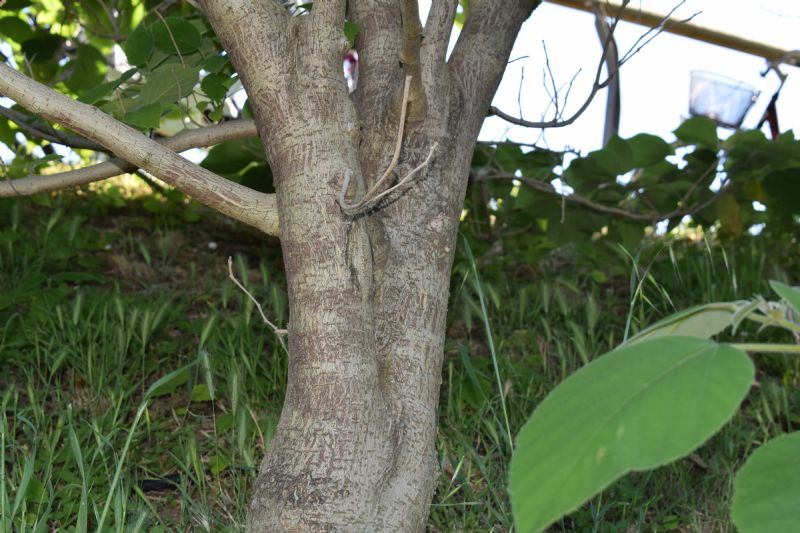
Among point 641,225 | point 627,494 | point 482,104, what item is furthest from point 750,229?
point 482,104

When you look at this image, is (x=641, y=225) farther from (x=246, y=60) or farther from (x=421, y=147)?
(x=246, y=60)

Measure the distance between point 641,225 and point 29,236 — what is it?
1885 mm

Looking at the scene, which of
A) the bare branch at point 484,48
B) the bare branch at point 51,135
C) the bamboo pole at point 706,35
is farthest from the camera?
the bamboo pole at point 706,35

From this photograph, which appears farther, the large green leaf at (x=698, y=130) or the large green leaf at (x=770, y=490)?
the large green leaf at (x=698, y=130)

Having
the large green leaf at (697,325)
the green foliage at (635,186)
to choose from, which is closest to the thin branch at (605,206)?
the green foliage at (635,186)

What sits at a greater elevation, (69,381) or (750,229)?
(750,229)

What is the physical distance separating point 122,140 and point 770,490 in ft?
3.13

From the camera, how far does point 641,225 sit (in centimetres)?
240

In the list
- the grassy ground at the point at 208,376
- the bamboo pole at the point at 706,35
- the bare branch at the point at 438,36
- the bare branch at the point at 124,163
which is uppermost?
the bamboo pole at the point at 706,35

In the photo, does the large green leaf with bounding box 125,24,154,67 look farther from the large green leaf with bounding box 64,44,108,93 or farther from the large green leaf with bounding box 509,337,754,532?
the large green leaf with bounding box 509,337,754,532

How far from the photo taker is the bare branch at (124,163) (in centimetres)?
140

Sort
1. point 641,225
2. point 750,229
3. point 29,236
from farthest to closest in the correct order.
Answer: point 750,229
point 29,236
point 641,225

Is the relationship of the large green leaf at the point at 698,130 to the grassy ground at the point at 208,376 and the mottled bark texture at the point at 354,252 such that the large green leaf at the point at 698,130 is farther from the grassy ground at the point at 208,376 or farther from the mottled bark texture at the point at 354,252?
the mottled bark texture at the point at 354,252

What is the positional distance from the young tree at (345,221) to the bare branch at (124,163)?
13cm
